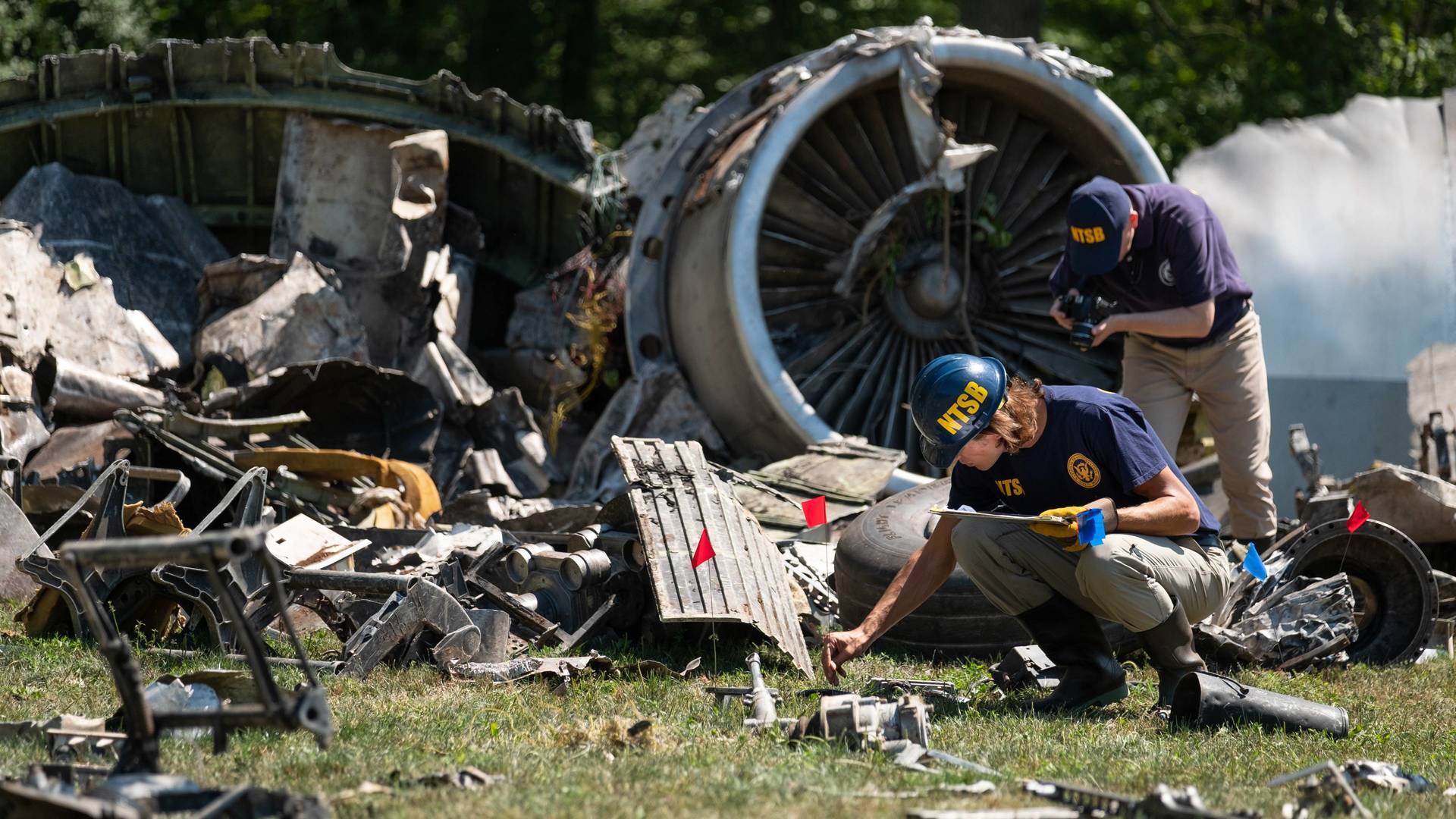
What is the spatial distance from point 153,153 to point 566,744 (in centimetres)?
751

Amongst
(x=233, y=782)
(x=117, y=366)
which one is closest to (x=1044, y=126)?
(x=117, y=366)

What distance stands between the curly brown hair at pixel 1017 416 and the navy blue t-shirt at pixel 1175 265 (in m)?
1.91

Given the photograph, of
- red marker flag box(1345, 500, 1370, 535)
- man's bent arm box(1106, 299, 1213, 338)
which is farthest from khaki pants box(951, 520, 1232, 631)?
man's bent arm box(1106, 299, 1213, 338)

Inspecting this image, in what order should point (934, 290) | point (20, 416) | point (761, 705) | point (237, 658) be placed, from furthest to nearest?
1. point (934, 290)
2. point (20, 416)
3. point (237, 658)
4. point (761, 705)

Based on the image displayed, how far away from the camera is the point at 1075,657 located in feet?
14.4

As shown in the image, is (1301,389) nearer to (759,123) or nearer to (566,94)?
(759,123)

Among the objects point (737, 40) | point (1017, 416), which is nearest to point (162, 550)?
point (1017, 416)

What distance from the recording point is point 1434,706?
4.59 m

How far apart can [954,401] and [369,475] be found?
372 cm

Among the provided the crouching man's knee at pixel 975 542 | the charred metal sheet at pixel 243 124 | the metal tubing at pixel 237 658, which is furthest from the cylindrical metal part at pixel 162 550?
the charred metal sheet at pixel 243 124

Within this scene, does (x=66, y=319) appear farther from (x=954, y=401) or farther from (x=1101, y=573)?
(x=1101, y=573)

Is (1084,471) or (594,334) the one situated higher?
(1084,471)

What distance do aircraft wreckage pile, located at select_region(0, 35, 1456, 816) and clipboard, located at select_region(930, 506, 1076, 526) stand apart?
548 mm

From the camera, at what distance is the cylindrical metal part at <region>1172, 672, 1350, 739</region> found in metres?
4.06
